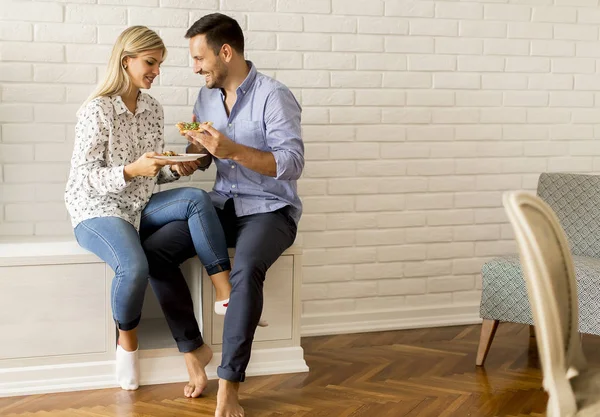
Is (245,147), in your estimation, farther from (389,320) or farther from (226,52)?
(389,320)

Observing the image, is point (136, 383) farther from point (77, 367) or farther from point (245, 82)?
point (245, 82)

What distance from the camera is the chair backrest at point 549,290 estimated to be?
143 cm

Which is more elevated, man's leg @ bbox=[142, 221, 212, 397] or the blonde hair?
the blonde hair

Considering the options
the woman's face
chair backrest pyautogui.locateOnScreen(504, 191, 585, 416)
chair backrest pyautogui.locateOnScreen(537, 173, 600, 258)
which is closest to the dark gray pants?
the woman's face

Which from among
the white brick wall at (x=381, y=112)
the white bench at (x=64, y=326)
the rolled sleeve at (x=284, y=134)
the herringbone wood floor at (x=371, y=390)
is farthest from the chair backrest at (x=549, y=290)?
the white brick wall at (x=381, y=112)

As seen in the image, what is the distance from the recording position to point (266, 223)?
3188 mm

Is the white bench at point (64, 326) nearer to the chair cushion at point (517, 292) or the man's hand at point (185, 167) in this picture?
the man's hand at point (185, 167)

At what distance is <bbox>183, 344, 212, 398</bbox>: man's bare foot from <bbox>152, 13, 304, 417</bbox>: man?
1.28 feet

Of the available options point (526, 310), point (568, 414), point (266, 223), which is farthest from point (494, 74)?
point (568, 414)

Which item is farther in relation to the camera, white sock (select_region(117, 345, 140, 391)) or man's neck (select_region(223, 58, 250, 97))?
man's neck (select_region(223, 58, 250, 97))

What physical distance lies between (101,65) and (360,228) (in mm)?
1460

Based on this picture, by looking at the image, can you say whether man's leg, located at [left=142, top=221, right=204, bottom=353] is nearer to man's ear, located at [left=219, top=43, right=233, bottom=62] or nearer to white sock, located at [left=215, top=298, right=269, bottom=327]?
white sock, located at [left=215, top=298, right=269, bottom=327]

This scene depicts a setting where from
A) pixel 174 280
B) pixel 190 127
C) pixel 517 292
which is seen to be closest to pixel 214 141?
pixel 190 127

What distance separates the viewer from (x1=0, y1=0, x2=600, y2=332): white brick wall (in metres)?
3.46
